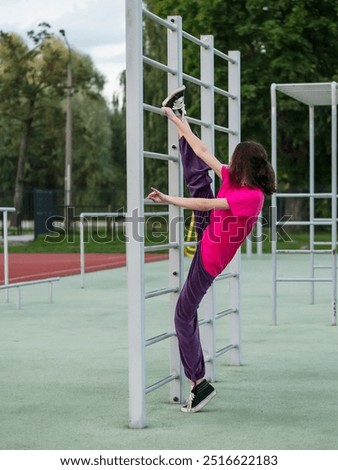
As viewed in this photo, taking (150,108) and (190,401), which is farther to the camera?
(190,401)

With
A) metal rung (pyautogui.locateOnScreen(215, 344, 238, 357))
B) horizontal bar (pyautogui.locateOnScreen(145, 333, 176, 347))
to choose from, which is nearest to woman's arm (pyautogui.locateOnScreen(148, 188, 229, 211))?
horizontal bar (pyautogui.locateOnScreen(145, 333, 176, 347))

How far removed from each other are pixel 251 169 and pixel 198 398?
1.42 m

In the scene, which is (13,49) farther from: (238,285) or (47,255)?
(238,285)

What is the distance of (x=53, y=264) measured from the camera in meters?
23.3

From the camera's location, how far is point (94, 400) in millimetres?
6719

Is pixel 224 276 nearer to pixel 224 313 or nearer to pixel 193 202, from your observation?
pixel 224 313

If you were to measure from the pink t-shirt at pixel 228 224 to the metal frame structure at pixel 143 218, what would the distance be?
316 mm

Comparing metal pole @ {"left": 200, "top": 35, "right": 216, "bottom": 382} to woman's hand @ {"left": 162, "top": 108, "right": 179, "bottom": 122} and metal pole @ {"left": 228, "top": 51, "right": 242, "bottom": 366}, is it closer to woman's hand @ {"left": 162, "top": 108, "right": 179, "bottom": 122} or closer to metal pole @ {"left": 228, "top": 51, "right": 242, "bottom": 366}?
metal pole @ {"left": 228, "top": 51, "right": 242, "bottom": 366}

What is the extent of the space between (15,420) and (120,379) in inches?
62.5

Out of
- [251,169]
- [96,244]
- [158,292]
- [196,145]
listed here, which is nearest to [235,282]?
[158,292]

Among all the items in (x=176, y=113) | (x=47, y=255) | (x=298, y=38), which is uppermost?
(x=298, y=38)

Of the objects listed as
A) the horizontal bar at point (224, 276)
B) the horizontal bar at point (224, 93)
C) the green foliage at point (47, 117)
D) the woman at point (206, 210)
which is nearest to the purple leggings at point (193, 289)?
the woman at point (206, 210)

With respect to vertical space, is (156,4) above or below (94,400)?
above
